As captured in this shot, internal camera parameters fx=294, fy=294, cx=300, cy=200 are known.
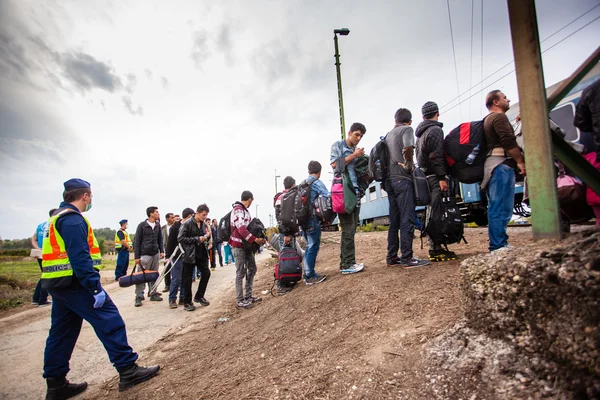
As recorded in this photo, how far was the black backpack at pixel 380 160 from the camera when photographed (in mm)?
4020

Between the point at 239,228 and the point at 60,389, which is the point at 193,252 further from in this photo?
the point at 60,389

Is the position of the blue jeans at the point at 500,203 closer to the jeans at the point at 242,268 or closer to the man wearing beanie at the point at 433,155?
the man wearing beanie at the point at 433,155

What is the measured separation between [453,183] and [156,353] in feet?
14.8

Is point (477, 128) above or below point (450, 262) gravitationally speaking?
above

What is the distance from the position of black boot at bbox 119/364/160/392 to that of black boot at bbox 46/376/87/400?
1.88ft

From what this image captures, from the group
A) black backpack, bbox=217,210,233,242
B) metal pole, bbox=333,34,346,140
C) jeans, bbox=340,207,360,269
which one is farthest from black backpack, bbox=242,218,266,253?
metal pole, bbox=333,34,346,140

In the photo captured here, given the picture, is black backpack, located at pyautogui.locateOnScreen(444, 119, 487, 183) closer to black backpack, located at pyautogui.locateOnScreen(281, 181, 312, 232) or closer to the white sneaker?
the white sneaker

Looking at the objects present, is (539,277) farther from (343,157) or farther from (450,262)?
(343,157)

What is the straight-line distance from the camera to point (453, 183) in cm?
389

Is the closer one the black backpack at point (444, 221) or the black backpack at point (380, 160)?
the black backpack at point (444, 221)

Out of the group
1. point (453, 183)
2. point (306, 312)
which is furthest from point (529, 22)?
point (306, 312)

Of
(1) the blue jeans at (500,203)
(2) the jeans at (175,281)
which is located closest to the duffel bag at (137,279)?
(2) the jeans at (175,281)

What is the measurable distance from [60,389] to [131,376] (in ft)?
2.46

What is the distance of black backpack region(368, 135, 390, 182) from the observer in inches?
158
